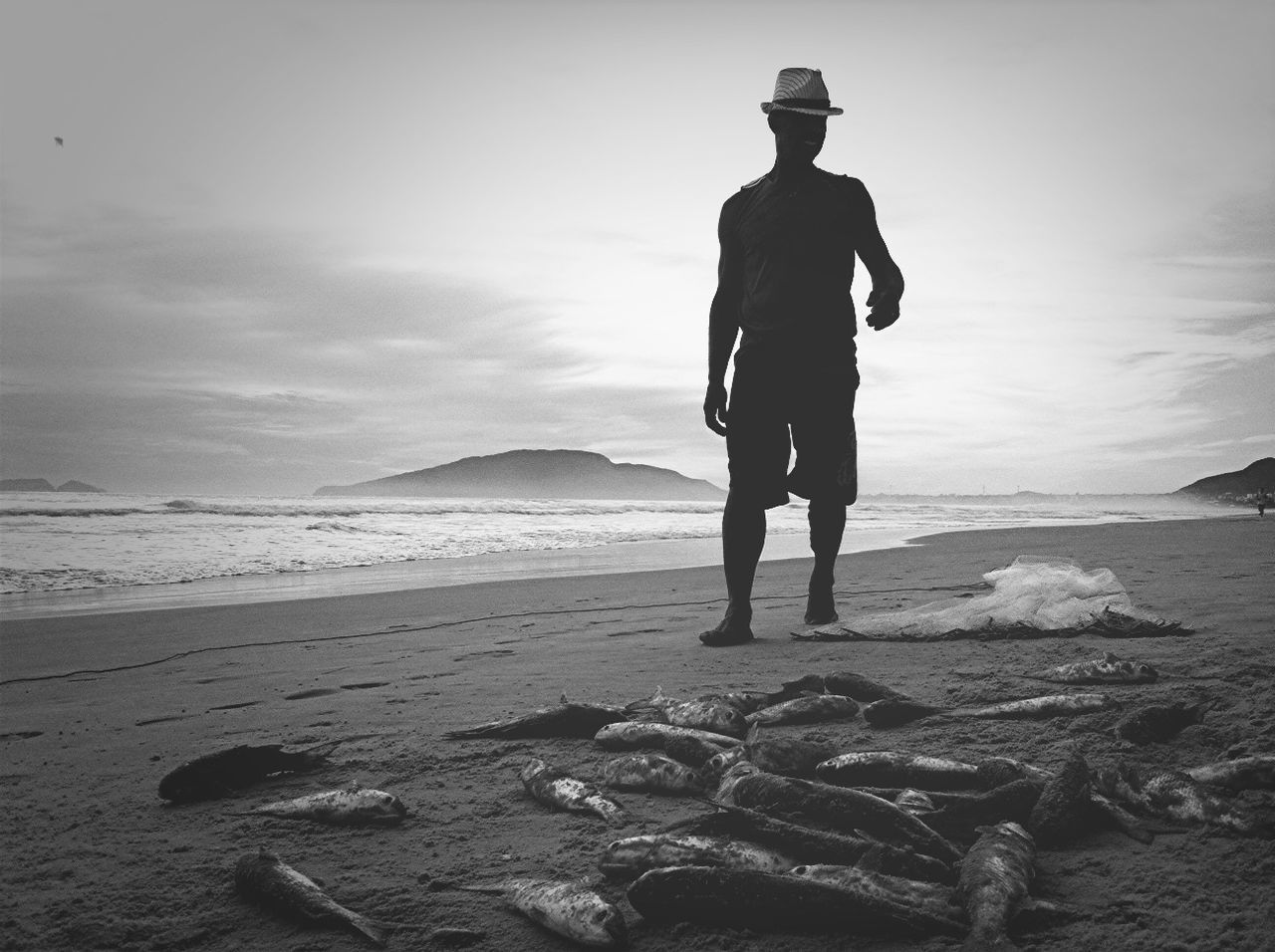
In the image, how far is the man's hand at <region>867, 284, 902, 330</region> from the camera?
5.40 m

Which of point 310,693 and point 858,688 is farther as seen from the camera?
point 310,693

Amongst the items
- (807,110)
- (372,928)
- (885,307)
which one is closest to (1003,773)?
(372,928)

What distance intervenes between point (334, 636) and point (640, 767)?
429cm

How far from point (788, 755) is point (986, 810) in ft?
2.02

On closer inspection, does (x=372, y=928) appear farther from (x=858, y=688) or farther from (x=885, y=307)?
(x=885, y=307)

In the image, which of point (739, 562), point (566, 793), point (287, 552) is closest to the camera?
point (566, 793)

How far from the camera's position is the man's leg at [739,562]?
506 centimetres

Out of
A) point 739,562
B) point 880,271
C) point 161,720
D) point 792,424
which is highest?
point 880,271

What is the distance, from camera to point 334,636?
6289mm

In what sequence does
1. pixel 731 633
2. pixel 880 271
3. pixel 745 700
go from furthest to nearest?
pixel 880 271, pixel 731 633, pixel 745 700

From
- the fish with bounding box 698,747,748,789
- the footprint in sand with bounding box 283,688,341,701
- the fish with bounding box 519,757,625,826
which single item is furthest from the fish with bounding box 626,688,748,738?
the footprint in sand with bounding box 283,688,341,701

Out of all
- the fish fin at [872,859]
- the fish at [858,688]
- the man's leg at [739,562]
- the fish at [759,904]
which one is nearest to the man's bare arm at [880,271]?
the man's leg at [739,562]

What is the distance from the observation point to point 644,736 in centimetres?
292

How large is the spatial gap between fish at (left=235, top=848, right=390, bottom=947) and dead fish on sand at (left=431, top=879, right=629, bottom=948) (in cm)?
30
